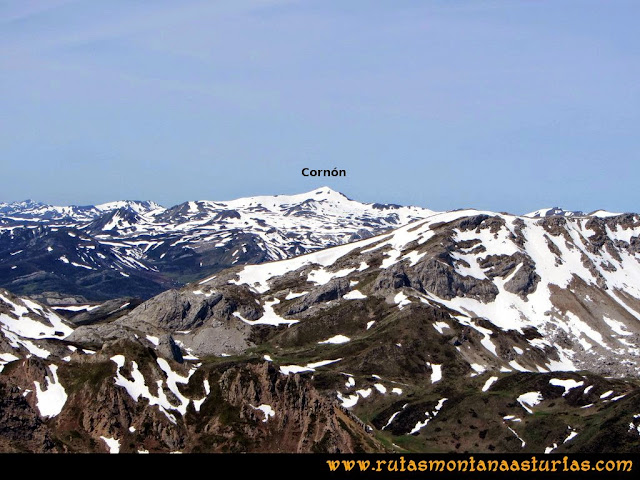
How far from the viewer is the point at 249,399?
573 ft

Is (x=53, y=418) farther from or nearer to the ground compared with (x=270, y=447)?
farther from the ground

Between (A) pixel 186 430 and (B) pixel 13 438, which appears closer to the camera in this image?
(B) pixel 13 438

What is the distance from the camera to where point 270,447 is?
165 metres
